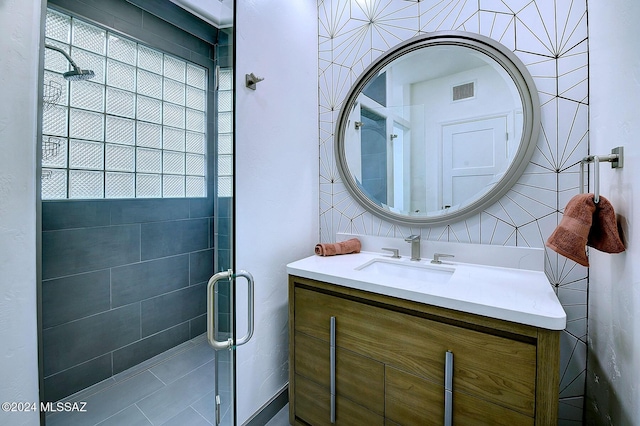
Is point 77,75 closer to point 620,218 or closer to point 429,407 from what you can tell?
point 429,407

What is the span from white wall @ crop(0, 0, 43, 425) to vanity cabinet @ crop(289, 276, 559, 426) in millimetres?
991

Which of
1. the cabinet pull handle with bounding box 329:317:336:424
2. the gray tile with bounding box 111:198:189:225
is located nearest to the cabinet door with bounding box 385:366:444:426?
the cabinet pull handle with bounding box 329:317:336:424

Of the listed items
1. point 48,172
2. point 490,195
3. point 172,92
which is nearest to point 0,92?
point 48,172

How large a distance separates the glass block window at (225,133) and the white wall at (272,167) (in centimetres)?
20

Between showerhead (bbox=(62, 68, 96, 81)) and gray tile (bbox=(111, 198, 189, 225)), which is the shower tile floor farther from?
showerhead (bbox=(62, 68, 96, 81))

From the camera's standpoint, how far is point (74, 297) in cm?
156

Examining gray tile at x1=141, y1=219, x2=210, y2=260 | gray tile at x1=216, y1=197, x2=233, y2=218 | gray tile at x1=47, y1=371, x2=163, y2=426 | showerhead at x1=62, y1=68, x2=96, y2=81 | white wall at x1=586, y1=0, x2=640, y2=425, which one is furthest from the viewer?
gray tile at x1=141, y1=219, x2=210, y2=260

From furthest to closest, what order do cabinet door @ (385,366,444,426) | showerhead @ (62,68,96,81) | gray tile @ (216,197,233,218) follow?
1. showerhead @ (62,68,96,81)
2. gray tile @ (216,197,233,218)
3. cabinet door @ (385,366,444,426)

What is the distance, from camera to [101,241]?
1.66 metres

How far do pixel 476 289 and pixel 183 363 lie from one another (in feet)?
6.60

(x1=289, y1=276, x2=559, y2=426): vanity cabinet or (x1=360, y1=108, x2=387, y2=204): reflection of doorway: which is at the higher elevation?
(x1=360, y1=108, x2=387, y2=204): reflection of doorway

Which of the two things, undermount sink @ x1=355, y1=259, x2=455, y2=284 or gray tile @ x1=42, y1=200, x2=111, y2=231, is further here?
gray tile @ x1=42, y1=200, x2=111, y2=231

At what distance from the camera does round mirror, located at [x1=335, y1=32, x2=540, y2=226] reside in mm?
1266

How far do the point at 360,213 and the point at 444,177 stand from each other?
53cm
